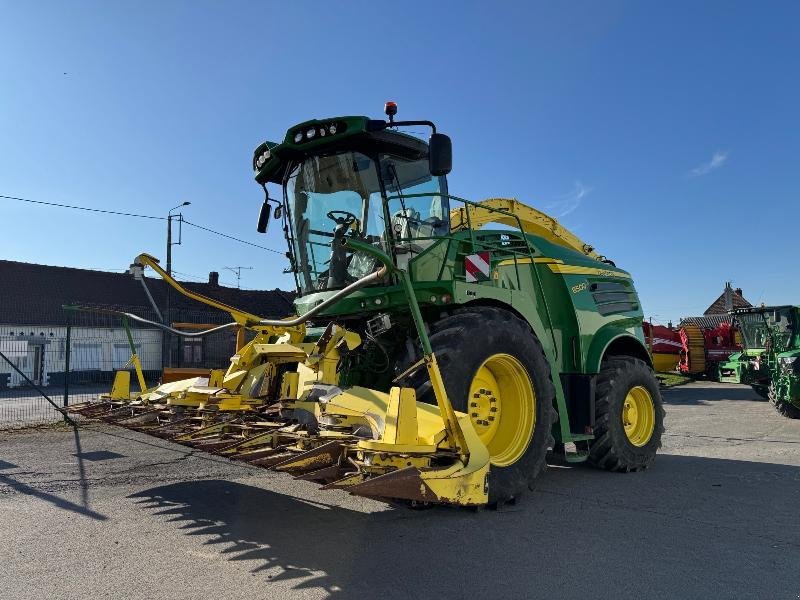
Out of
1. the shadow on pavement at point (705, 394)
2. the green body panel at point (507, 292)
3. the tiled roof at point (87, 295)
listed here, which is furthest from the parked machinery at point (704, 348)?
the tiled roof at point (87, 295)

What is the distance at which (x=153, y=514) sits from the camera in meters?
4.68

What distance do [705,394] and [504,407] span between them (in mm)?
16292

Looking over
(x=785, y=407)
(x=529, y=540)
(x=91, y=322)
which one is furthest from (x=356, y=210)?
(x=91, y=322)

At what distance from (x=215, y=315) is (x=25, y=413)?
14301mm

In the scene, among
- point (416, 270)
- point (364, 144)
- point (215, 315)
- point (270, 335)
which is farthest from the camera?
point (215, 315)

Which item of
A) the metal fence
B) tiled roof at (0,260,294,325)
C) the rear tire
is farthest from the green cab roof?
tiled roof at (0,260,294,325)

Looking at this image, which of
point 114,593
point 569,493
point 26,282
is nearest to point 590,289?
point 569,493

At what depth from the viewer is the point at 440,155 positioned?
451cm

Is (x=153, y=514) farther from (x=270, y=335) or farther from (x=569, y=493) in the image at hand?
(x=569, y=493)

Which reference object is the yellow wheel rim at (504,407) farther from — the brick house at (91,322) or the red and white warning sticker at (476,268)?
the brick house at (91,322)

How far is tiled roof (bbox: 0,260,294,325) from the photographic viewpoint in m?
28.0

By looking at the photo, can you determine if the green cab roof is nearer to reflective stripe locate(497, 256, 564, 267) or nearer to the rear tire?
reflective stripe locate(497, 256, 564, 267)

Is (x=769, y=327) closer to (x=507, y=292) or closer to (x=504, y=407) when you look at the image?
(x=507, y=292)

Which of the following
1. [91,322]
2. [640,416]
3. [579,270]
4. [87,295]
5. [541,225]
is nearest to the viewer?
[579,270]
